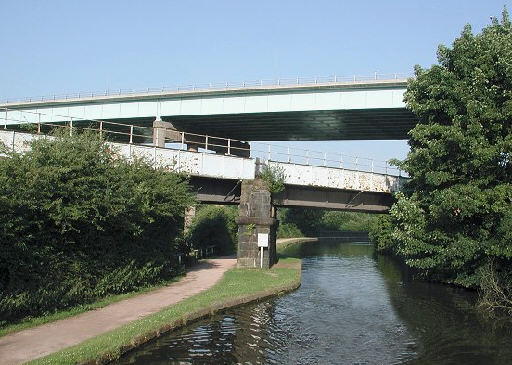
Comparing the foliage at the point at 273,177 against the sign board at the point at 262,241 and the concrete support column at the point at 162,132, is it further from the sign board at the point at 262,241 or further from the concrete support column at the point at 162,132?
the concrete support column at the point at 162,132

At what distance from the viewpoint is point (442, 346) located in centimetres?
1426

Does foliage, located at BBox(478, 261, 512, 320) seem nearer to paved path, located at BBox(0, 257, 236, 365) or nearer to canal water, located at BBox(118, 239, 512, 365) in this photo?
canal water, located at BBox(118, 239, 512, 365)

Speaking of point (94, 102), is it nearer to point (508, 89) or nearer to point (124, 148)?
point (124, 148)

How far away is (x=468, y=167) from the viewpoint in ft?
73.4

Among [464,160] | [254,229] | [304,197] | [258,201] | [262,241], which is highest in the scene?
[464,160]

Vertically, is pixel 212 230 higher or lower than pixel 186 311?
higher

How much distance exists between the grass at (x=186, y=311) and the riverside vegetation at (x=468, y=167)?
7616 mm

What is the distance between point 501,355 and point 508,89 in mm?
13530

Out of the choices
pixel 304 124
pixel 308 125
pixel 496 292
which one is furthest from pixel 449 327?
pixel 308 125

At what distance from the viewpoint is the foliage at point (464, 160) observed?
21.4 m

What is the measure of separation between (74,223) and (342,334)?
9.70m

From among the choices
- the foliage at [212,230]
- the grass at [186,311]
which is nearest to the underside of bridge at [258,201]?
the grass at [186,311]

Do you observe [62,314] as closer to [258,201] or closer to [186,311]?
[186,311]

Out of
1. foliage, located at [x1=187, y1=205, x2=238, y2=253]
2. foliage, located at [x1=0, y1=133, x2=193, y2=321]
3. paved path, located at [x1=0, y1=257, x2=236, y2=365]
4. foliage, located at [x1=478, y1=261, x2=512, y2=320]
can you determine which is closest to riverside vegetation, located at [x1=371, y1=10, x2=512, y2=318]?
foliage, located at [x1=478, y1=261, x2=512, y2=320]
